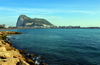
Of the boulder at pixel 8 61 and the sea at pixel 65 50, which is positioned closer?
the boulder at pixel 8 61

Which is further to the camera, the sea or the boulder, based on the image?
the sea

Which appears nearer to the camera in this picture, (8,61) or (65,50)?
(8,61)

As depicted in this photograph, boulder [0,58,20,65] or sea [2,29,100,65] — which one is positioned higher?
boulder [0,58,20,65]

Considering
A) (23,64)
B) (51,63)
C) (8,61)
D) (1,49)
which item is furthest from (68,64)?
(1,49)

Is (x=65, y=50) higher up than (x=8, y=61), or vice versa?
(x=8, y=61)

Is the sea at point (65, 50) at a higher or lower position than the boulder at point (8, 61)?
lower

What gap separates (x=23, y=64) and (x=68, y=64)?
10.3m

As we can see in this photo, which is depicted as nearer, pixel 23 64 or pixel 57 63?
pixel 23 64

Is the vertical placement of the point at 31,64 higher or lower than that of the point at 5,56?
lower

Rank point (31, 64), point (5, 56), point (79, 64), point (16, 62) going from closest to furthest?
1. point (16, 62)
2. point (5, 56)
3. point (31, 64)
4. point (79, 64)

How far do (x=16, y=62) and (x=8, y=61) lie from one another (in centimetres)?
123

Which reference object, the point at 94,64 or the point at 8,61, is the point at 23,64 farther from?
the point at 94,64

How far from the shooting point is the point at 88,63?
20.8 meters

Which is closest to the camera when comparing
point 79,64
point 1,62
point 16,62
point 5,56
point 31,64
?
point 1,62
